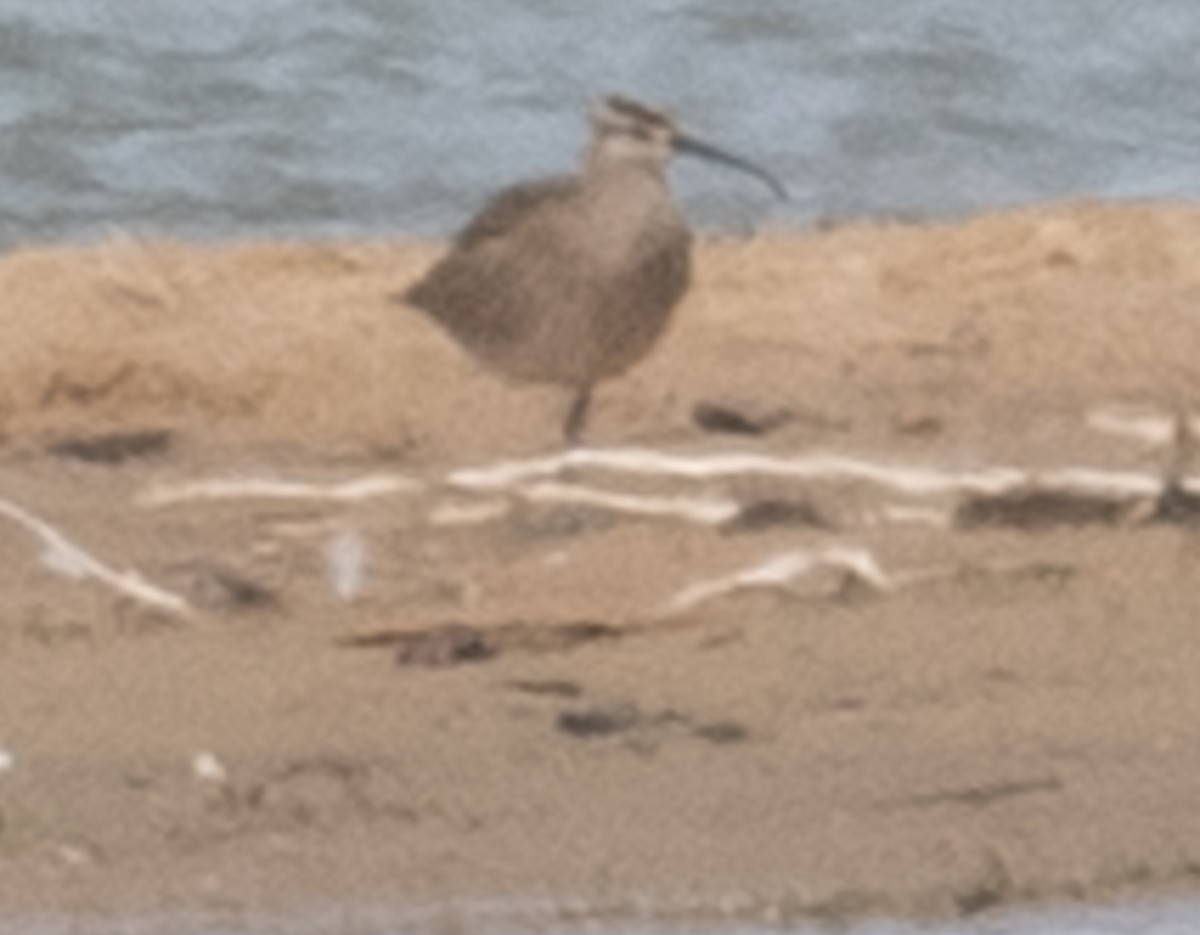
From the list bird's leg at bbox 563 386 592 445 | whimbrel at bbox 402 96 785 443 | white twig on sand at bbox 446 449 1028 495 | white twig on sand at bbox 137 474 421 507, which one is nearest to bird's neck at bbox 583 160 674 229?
whimbrel at bbox 402 96 785 443

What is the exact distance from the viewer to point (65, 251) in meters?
10.5

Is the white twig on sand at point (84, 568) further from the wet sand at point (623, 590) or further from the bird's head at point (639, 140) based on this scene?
the bird's head at point (639, 140)

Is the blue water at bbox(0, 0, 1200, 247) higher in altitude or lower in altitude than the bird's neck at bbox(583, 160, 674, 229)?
lower

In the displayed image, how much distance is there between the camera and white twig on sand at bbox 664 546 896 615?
27.8 feet

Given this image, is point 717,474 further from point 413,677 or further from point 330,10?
point 330,10

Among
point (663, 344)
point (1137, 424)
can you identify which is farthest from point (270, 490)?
point (1137, 424)

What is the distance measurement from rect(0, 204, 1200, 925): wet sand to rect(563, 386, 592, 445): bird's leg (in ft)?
0.11

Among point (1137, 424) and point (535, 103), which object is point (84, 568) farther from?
point (535, 103)

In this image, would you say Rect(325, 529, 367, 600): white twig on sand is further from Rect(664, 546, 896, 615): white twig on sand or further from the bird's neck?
the bird's neck

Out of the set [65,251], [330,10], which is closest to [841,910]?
[65,251]

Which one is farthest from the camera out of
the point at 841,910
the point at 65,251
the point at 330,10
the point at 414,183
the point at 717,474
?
the point at 330,10

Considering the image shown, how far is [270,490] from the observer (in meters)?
8.94

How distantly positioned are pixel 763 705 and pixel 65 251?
110 inches

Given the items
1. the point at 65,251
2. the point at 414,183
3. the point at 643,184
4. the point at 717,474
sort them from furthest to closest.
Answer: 1. the point at 414,183
2. the point at 65,251
3. the point at 643,184
4. the point at 717,474
